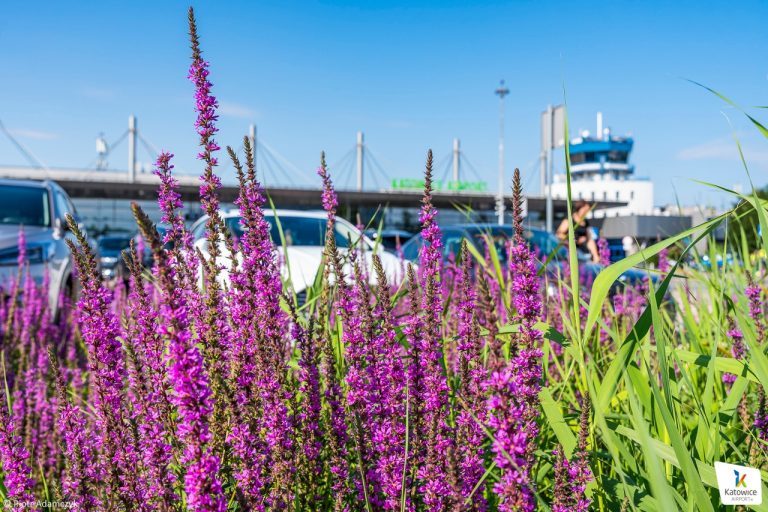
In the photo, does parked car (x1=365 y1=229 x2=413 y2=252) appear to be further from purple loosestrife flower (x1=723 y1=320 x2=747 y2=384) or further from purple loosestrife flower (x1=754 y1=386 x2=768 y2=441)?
purple loosestrife flower (x1=754 y1=386 x2=768 y2=441)

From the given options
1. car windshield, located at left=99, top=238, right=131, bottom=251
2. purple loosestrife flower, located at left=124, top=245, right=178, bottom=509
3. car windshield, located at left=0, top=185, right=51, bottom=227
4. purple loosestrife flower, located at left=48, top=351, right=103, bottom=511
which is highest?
car windshield, located at left=0, top=185, right=51, bottom=227

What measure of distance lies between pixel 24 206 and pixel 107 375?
24.9 feet

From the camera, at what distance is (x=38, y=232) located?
7.59m

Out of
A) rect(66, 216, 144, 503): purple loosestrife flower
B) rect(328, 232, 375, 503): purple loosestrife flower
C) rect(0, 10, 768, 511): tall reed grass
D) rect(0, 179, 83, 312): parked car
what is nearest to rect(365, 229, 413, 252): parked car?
rect(328, 232, 375, 503): purple loosestrife flower

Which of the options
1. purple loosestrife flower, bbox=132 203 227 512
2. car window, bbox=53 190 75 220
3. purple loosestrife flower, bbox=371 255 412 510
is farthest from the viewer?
car window, bbox=53 190 75 220

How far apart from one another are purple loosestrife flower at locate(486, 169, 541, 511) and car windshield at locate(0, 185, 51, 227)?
7633mm

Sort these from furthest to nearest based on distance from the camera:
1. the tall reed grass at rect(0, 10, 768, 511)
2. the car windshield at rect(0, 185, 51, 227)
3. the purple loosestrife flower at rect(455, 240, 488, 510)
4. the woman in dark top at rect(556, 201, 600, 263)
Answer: the car windshield at rect(0, 185, 51, 227) → the woman in dark top at rect(556, 201, 600, 263) → the purple loosestrife flower at rect(455, 240, 488, 510) → the tall reed grass at rect(0, 10, 768, 511)

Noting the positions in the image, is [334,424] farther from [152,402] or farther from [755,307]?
[755,307]

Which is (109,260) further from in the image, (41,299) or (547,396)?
(547,396)

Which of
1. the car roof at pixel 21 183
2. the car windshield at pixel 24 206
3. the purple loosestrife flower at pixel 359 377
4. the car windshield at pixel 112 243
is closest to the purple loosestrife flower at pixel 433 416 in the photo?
the purple loosestrife flower at pixel 359 377

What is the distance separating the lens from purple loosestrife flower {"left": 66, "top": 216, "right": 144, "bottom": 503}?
4.70 feet

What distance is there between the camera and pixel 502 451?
41.9 inches

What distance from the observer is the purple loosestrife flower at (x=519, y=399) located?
1109 millimetres

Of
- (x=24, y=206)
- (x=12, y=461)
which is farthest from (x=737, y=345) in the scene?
(x=24, y=206)
